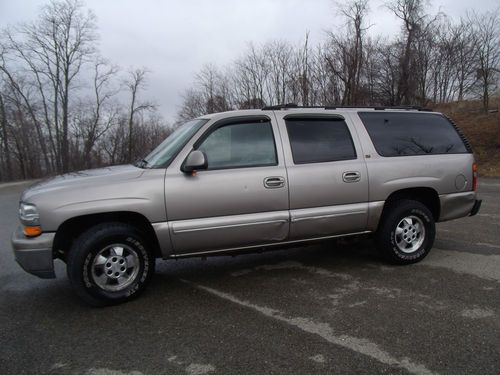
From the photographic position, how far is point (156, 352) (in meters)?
3.03

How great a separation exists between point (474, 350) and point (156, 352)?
2.38m

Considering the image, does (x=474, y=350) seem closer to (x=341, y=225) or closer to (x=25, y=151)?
(x=341, y=225)

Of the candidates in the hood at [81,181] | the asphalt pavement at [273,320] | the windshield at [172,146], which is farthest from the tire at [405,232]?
the hood at [81,181]

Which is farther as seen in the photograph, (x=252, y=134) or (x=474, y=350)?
(x=252, y=134)

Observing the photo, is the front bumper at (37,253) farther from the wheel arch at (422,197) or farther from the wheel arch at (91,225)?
the wheel arch at (422,197)

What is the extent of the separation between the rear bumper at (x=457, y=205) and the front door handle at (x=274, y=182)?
225 cm

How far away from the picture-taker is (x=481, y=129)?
20.9 meters

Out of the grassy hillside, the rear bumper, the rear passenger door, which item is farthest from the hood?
the grassy hillside

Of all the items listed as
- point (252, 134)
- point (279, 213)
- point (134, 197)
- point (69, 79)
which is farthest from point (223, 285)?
point (69, 79)

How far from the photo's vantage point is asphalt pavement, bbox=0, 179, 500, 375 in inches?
112

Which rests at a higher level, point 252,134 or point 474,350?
point 252,134

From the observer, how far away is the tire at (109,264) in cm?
372

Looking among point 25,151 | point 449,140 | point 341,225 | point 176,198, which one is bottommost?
point 341,225

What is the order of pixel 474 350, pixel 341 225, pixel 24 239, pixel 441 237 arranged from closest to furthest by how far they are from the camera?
pixel 474 350, pixel 24 239, pixel 341 225, pixel 441 237
